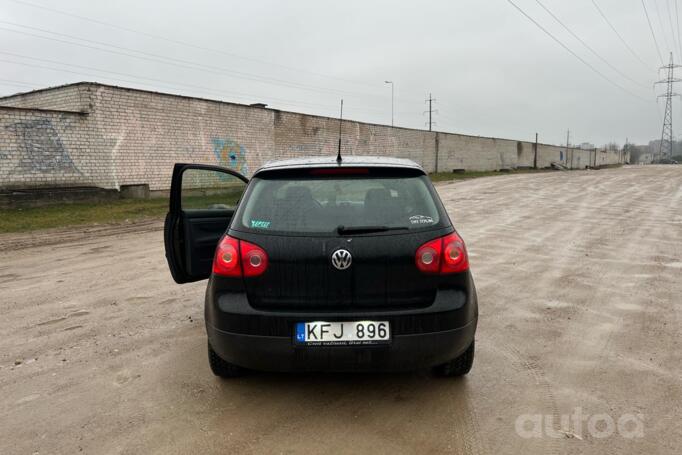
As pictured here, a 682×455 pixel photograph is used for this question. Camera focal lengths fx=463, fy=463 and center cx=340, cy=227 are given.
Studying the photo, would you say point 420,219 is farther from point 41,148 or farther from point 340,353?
point 41,148

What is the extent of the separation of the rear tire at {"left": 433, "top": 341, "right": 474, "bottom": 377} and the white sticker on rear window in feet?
2.98

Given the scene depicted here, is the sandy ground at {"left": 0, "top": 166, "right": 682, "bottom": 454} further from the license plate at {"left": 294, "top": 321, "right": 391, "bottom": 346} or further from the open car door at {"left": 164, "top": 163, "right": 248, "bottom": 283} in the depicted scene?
the open car door at {"left": 164, "top": 163, "right": 248, "bottom": 283}

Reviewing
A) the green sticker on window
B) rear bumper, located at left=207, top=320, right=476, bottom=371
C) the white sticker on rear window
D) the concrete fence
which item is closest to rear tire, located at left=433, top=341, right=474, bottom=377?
rear bumper, located at left=207, top=320, right=476, bottom=371

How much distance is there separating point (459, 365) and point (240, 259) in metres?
1.62

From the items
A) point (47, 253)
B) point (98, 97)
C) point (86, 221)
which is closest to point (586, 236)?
point (47, 253)

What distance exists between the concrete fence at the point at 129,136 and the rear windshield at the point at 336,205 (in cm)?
1280

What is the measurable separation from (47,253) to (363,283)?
7.27m

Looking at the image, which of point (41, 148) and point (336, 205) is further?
point (41, 148)

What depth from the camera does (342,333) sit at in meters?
2.61

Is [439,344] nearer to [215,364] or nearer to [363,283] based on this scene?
[363,283]

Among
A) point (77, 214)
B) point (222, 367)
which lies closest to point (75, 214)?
point (77, 214)

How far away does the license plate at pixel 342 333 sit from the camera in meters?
2.60

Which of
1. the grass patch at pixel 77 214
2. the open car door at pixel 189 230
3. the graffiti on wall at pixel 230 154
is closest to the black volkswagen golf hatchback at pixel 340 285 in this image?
the open car door at pixel 189 230

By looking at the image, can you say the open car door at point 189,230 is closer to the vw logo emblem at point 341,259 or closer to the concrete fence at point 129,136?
the vw logo emblem at point 341,259
